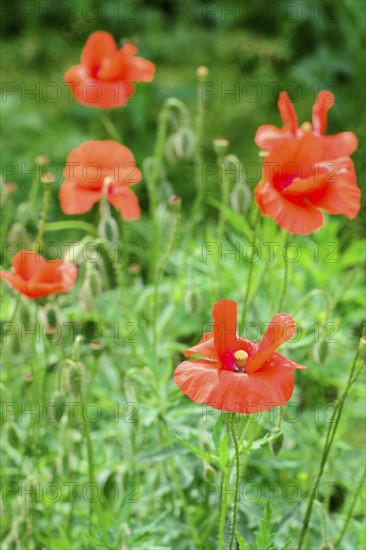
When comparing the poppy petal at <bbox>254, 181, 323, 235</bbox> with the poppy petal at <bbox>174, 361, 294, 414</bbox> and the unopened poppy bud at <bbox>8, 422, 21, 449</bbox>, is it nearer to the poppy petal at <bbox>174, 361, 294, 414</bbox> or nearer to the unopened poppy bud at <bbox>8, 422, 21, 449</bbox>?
the poppy petal at <bbox>174, 361, 294, 414</bbox>

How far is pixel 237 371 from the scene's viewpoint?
128 centimetres

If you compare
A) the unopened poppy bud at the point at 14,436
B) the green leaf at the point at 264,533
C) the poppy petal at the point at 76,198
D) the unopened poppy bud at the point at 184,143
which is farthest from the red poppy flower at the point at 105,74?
the green leaf at the point at 264,533

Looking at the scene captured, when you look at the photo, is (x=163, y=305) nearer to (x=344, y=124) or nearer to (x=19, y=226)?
(x=19, y=226)

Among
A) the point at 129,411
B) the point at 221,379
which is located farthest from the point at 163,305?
the point at 221,379

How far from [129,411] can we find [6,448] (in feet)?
1.26

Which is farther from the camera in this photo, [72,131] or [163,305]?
[72,131]

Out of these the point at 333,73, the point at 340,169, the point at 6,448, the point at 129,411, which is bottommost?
the point at 6,448

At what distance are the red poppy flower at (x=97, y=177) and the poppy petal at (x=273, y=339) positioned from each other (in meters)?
0.63

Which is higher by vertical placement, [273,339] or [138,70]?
[138,70]

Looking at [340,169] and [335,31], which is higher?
[335,31]

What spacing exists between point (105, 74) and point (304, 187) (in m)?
0.71

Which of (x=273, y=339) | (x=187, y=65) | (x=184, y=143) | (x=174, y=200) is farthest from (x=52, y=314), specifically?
(x=187, y=65)

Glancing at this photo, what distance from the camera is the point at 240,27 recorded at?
488 cm

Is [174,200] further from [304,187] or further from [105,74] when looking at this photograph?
[105,74]
